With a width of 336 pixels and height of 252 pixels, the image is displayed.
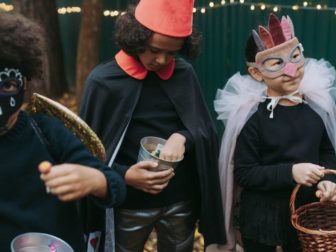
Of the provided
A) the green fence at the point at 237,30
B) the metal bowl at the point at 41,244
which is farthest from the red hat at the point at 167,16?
the green fence at the point at 237,30

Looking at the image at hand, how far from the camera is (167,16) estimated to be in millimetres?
2854

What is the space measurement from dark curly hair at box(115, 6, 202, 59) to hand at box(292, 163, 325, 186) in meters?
0.89

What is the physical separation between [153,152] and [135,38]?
614mm

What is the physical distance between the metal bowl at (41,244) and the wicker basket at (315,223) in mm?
1337

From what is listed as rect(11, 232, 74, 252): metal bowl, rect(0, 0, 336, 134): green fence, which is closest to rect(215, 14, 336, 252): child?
rect(11, 232, 74, 252): metal bowl

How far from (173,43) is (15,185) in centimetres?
120

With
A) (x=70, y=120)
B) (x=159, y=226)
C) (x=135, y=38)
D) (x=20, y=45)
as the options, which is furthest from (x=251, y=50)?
(x=20, y=45)

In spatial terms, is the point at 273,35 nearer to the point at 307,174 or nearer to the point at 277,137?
the point at 277,137

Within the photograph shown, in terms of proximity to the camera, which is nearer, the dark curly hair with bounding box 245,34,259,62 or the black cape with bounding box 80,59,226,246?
the black cape with bounding box 80,59,226,246

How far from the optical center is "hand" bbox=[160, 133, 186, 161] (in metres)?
2.85

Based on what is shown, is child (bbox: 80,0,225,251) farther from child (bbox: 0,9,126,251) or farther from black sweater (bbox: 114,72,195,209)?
child (bbox: 0,9,126,251)

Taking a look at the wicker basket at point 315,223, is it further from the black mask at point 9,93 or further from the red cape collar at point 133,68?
the black mask at point 9,93

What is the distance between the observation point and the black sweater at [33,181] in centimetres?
208

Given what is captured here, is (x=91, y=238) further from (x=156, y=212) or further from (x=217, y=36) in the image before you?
(x=217, y=36)
